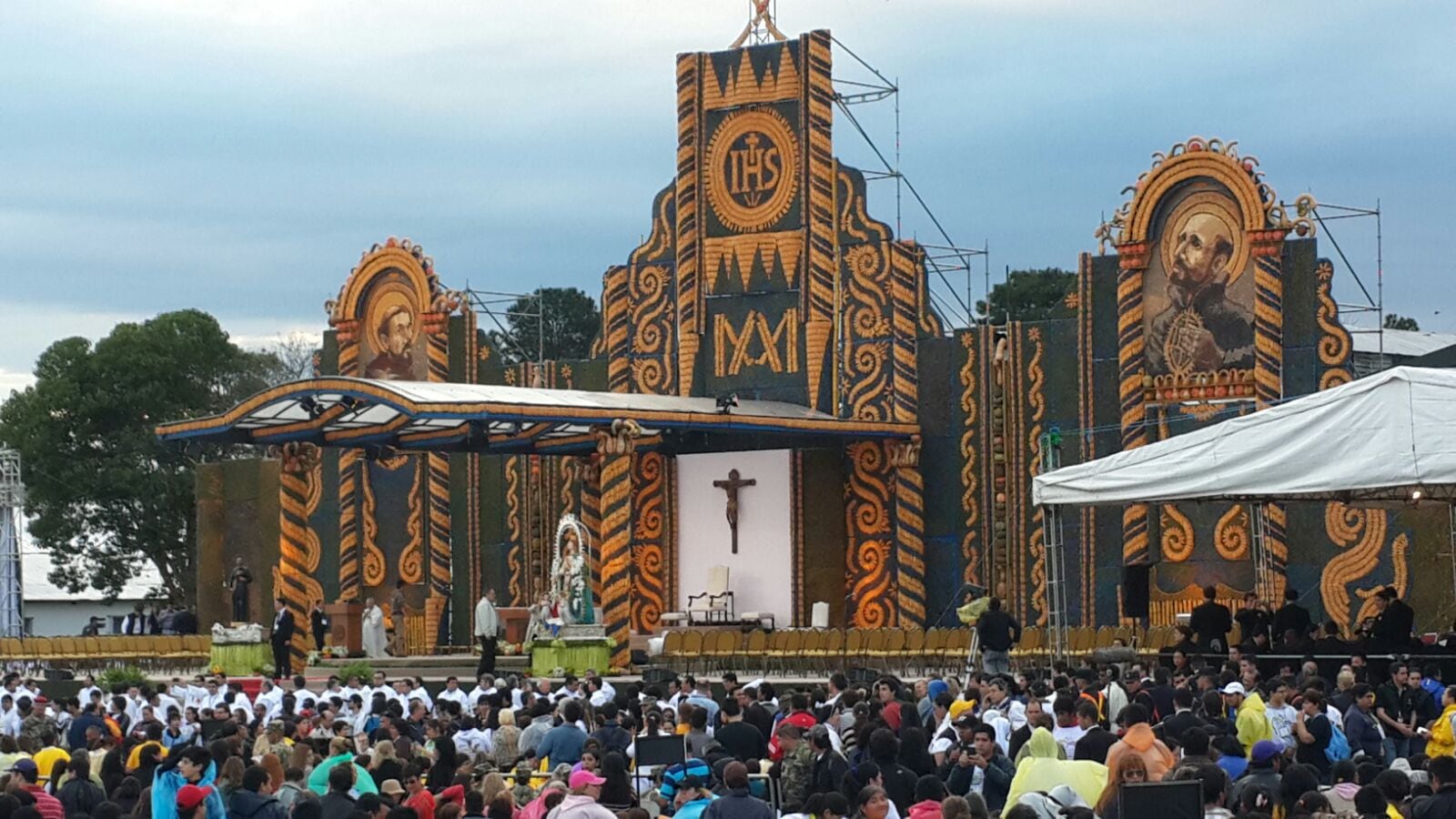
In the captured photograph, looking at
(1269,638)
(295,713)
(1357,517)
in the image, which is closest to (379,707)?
(295,713)

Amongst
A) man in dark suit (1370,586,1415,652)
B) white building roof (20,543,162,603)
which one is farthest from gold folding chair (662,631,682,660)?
white building roof (20,543,162,603)

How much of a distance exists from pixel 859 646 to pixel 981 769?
60.0ft

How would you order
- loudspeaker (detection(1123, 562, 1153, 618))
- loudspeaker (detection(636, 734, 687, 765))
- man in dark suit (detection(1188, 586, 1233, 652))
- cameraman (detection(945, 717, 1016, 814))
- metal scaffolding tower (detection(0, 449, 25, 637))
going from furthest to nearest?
1. metal scaffolding tower (detection(0, 449, 25, 637))
2. loudspeaker (detection(1123, 562, 1153, 618))
3. man in dark suit (detection(1188, 586, 1233, 652))
4. loudspeaker (detection(636, 734, 687, 765))
5. cameraman (detection(945, 717, 1016, 814))

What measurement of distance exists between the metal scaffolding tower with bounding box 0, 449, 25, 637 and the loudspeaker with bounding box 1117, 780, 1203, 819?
36961 millimetres

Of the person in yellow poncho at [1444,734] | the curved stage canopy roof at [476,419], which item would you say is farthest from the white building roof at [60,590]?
the person in yellow poncho at [1444,734]

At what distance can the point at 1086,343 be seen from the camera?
35.6 m

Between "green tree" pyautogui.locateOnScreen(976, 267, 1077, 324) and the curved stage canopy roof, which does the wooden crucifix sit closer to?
the curved stage canopy roof

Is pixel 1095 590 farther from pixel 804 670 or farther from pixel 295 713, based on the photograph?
pixel 295 713

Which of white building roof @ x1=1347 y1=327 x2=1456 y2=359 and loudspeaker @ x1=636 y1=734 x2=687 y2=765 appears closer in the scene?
loudspeaker @ x1=636 y1=734 x2=687 y2=765

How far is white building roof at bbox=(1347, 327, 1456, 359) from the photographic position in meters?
40.9

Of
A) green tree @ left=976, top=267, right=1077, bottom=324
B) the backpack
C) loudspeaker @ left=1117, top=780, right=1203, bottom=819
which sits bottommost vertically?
the backpack

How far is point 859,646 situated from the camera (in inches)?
1309

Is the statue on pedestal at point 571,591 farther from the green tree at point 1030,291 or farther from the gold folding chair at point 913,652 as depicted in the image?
the green tree at point 1030,291

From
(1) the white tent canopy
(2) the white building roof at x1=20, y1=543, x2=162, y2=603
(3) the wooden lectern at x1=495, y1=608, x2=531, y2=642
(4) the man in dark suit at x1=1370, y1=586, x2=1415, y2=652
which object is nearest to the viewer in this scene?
(1) the white tent canopy
